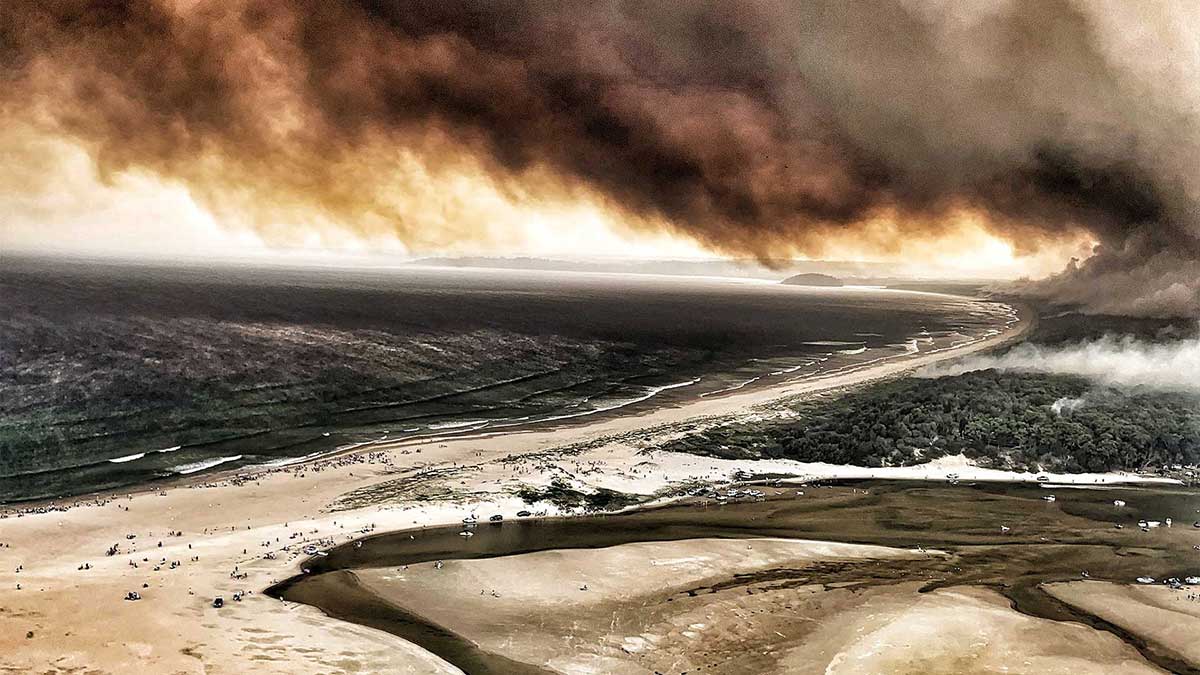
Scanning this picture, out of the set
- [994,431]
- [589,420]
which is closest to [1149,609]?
[994,431]

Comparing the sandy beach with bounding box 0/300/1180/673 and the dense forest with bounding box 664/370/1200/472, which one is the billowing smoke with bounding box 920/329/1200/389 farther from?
the sandy beach with bounding box 0/300/1180/673

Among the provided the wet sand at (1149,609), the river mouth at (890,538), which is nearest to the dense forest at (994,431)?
the river mouth at (890,538)

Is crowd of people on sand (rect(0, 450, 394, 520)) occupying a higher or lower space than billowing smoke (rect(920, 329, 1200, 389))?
lower

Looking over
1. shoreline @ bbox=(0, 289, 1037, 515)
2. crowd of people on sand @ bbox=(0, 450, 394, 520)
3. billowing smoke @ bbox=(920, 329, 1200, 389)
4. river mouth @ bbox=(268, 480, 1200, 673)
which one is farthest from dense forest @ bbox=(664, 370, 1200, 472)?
crowd of people on sand @ bbox=(0, 450, 394, 520)

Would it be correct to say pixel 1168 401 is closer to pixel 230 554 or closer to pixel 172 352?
pixel 230 554

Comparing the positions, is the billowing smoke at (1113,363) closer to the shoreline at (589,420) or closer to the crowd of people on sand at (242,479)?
the shoreline at (589,420)
